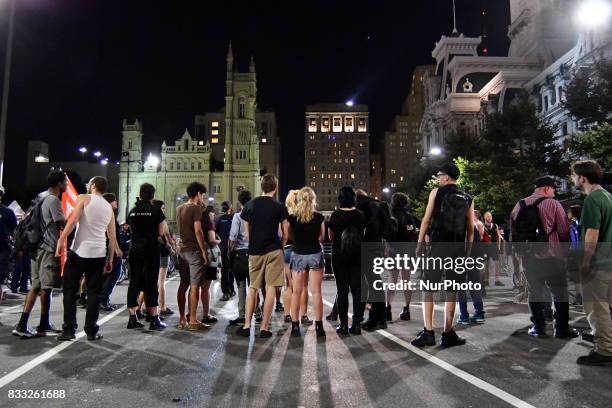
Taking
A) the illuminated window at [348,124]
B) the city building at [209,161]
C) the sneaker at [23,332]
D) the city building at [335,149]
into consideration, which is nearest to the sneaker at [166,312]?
the sneaker at [23,332]

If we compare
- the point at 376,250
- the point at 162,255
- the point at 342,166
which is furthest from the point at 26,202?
the point at 342,166

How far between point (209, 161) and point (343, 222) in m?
109

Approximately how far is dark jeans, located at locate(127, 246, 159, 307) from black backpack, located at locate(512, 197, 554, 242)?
592cm

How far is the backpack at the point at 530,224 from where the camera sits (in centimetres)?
691

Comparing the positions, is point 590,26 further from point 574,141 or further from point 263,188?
point 263,188

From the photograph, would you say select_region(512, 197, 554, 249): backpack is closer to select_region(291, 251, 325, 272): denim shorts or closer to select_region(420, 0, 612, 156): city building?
select_region(291, 251, 325, 272): denim shorts

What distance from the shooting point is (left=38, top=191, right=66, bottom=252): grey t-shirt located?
671 centimetres

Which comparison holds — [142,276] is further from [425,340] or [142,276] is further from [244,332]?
[425,340]

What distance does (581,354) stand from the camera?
5.47m

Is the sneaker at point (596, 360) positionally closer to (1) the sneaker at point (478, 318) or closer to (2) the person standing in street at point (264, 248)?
(1) the sneaker at point (478, 318)

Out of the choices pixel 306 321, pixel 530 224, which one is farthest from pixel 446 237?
pixel 306 321

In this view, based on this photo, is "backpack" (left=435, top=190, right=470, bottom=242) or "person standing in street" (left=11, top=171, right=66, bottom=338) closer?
"backpack" (left=435, top=190, right=470, bottom=242)

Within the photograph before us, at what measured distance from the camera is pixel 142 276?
7.13 meters

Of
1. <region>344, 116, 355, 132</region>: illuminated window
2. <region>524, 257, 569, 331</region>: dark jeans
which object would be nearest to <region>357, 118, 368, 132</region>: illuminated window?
<region>344, 116, 355, 132</region>: illuminated window
